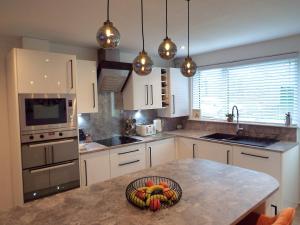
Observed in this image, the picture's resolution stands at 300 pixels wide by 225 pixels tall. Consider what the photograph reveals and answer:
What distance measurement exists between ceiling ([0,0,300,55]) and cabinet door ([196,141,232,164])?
5.10ft

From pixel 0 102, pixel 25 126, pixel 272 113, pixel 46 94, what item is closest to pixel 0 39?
pixel 0 102

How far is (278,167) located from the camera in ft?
8.91

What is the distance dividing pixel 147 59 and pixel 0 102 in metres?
2.15

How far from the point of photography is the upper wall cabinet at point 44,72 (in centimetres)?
239

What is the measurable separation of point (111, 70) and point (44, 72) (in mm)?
994

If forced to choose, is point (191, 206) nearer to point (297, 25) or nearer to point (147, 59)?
point (147, 59)

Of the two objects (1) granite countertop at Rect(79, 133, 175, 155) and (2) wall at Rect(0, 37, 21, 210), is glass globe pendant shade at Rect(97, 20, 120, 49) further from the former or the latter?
(2) wall at Rect(0, 37, 21, 210)

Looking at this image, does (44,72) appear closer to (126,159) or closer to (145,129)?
(126,159)

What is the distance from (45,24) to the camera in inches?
92.3

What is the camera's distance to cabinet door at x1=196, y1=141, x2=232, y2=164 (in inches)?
127

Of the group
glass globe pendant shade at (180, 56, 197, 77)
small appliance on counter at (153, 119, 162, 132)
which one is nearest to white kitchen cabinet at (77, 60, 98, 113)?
small appliance on counter at (153, 119, 162, 132)

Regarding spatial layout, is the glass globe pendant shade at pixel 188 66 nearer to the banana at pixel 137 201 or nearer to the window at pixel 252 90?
the banana at pixel 137 201

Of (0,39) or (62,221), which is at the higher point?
(0,39)

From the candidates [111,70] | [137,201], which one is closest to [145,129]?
[111,70]
